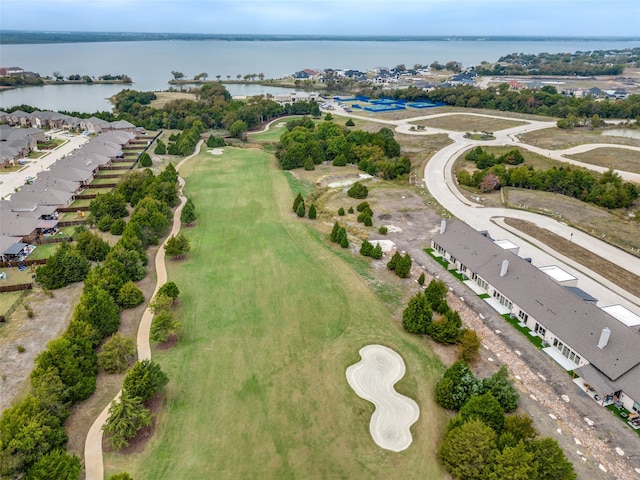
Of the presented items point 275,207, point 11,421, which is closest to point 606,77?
point 275,207

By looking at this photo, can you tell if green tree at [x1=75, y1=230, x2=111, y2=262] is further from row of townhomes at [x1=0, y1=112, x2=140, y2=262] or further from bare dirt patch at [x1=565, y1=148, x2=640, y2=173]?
bare dirt patch at [x1=565, y1=148, x2=640, y2=173]

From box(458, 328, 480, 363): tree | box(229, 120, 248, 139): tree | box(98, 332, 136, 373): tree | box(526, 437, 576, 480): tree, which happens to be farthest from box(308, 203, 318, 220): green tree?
box(229, 120, 248, 139): tree

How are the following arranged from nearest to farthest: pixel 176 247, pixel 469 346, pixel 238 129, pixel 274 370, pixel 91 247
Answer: pixel 274 370 → pixel 469 346 → pixel 91 247 → pixel 176 247 → pixel 238 129

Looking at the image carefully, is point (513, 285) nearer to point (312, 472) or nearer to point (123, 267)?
point (312, 472)

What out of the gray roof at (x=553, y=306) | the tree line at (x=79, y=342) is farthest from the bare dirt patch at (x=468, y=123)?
the tree line at (x=79, y=342)

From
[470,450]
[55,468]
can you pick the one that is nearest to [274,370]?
[55,468]

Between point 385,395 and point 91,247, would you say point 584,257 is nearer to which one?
point 385,395

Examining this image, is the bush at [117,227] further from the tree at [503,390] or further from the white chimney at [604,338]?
the white chimney at [604,338]
